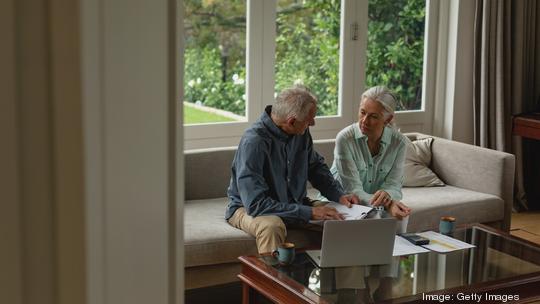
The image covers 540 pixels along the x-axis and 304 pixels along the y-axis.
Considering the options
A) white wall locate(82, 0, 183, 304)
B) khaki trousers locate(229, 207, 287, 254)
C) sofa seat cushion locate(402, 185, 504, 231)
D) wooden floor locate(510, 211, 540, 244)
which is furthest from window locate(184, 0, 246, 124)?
white wall locate(82, 0, 183, 304)

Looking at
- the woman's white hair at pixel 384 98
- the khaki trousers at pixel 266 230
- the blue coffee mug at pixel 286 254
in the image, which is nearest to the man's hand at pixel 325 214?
the khaki trousers at pixel 266 230

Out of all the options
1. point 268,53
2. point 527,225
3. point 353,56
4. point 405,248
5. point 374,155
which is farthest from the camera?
point 527,225

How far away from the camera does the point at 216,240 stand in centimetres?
319

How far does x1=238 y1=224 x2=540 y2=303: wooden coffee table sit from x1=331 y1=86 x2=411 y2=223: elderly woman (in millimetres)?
576

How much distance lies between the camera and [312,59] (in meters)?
4.59

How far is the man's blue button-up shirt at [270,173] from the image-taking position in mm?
3197

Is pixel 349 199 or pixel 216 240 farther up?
pixel 349 199

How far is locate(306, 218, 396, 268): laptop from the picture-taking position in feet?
8.76

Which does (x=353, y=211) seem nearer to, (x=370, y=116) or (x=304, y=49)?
(x=370, y=116)

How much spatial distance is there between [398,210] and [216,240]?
82 cm

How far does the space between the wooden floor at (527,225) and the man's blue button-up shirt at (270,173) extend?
5.58 feet

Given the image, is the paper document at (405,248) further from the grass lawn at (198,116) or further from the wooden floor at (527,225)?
the wooden floor at (527,225)

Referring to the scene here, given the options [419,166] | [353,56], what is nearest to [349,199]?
[419,166]

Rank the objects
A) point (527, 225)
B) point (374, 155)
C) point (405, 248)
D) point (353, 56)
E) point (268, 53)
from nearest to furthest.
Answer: point (405, 248) → point (374, 155) → point (268, 53) → point (353, 56) → point (527, 225)
